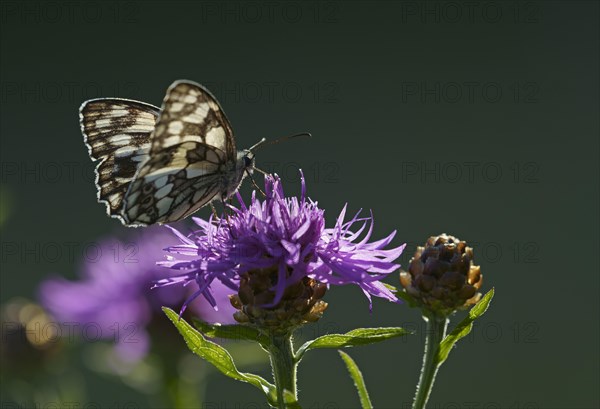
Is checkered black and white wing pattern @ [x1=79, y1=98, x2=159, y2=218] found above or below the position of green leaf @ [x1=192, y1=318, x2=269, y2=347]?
above

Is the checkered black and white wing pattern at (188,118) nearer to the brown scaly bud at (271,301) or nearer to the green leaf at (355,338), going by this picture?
the brown scaly bud at (271,301)

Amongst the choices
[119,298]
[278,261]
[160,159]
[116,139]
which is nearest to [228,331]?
[278,261]

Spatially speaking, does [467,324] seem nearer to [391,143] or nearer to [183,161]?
[183,161]

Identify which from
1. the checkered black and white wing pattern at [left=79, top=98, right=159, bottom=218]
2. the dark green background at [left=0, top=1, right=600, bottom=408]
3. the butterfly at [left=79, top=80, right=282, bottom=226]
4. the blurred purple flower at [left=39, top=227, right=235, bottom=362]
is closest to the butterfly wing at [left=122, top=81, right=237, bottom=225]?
the butterfly at [left=79, top=80, right=282, bottom=226]

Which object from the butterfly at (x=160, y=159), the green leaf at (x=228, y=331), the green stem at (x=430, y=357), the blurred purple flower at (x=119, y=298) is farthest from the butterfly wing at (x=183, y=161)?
the green stem at (x=430, y=357)

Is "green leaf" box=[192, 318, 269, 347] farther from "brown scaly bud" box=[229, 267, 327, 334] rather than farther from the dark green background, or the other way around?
the dark green background

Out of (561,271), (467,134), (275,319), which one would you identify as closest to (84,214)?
(467,134)
